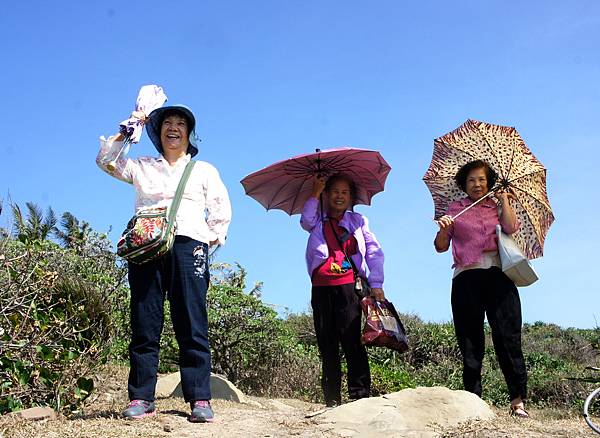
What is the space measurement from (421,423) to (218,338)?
12.4 feet

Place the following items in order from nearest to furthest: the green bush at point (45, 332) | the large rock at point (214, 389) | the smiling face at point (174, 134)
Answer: the smiling face at point (174, 134) < the green bush at point (45, 332) < the large rock at point (214, 389)

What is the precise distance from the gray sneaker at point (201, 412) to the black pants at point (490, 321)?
2.05 metres

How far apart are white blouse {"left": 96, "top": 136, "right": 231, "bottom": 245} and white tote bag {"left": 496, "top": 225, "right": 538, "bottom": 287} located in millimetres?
2095

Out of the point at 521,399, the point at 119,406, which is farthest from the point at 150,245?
the point at 521,399

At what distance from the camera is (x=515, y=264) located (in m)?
5.26

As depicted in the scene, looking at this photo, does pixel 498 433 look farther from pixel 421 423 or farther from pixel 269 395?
pixel 269 395

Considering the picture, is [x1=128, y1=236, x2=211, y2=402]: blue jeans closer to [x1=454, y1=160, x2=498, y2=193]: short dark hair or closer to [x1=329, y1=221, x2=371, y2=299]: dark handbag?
[x1=329, y1=221, x2=371, y2=299]: dark handbag

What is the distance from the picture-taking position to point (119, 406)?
5266 mm

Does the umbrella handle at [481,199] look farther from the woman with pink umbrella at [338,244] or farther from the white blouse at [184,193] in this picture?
the white blouse at [184,193]

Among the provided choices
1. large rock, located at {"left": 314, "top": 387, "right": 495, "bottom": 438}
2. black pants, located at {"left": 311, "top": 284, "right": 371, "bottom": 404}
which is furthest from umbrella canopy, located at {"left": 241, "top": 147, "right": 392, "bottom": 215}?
large rock, located at {"left": 314, "top": 387, "right": 495, "bottom": 438}

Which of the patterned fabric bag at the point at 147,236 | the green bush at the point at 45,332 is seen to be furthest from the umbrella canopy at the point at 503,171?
the green bush at the point at 45,332

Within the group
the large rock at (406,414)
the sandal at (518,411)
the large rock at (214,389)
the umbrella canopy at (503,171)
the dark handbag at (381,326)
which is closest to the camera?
the large rock at (406,414)

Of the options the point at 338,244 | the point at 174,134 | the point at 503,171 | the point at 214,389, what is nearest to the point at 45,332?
the point at 214,389

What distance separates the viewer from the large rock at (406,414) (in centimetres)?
458
